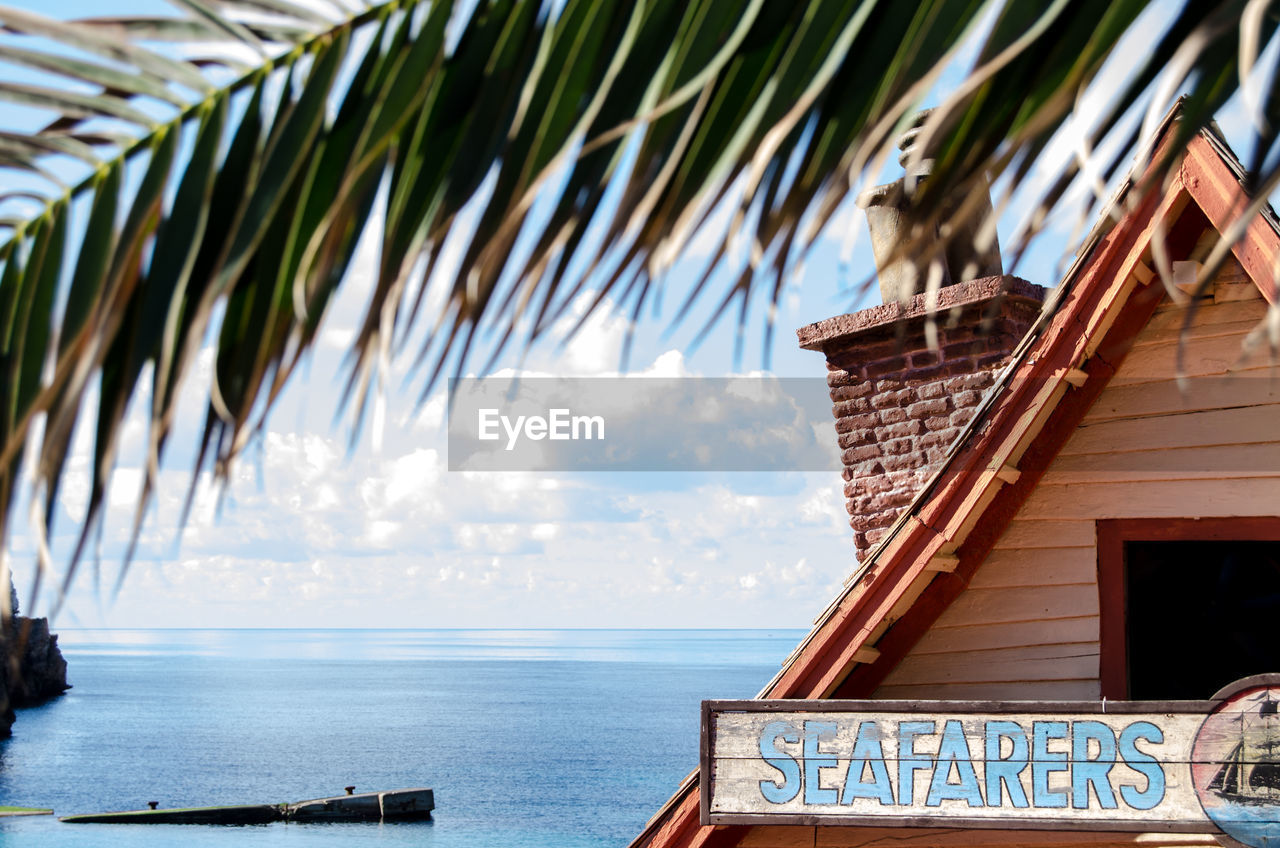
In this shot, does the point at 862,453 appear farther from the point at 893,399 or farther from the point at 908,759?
the point at 908,759

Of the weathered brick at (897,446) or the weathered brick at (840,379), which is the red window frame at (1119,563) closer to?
the weathered brick at (897,446)

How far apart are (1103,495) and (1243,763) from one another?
122cm

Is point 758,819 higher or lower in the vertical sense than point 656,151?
lower

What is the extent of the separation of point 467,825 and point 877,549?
75.8 meters

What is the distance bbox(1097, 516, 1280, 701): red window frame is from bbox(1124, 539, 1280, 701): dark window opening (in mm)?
140

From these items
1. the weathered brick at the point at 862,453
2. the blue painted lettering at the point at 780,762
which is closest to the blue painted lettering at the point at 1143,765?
the blue painted lettering at the point at 780,762

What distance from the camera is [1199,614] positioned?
5789 mm

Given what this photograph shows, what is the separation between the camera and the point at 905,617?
16.9ft

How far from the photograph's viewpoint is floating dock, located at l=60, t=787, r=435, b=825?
219 feet

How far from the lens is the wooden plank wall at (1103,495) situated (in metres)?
4.75

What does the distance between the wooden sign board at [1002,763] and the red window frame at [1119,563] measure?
540 mm

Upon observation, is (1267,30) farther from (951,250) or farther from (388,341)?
(951,250)

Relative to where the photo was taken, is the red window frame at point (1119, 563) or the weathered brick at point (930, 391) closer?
the red window frame at point (1119, 563)

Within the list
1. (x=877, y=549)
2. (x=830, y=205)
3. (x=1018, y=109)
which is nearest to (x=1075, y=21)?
(x=1018, y=109)
